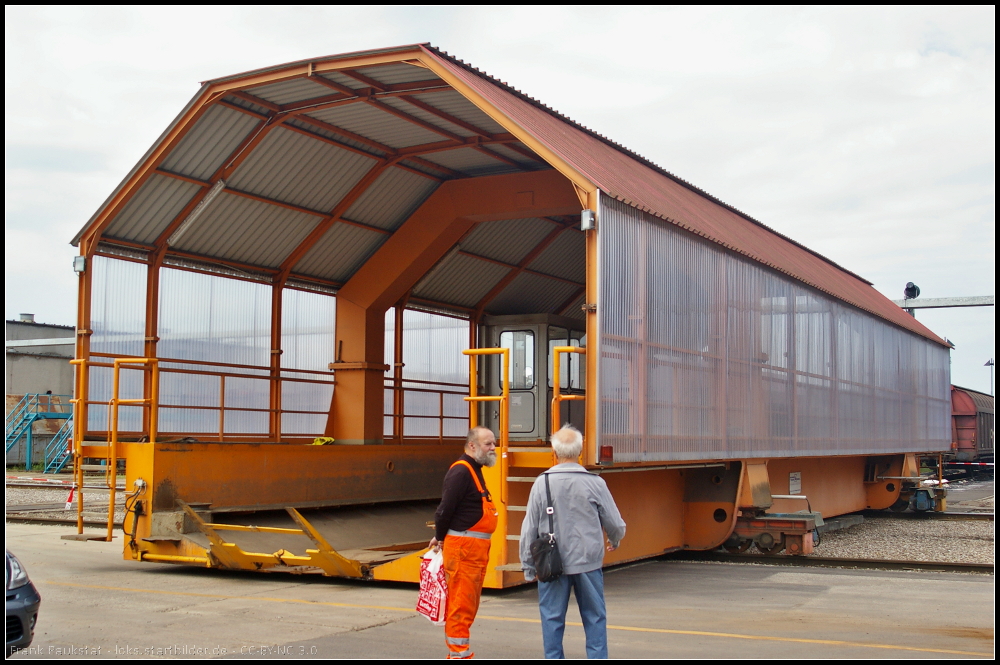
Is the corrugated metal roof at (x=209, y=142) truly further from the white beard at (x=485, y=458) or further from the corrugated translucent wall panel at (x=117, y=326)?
the white beard at (x=485, y=458)

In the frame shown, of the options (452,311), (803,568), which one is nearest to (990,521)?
(803,568)

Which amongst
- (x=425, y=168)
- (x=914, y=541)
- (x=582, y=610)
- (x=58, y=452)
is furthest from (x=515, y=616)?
(x=58, y=452)

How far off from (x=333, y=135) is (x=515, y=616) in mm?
7781

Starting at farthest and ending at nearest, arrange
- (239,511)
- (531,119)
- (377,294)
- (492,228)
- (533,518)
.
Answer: (492,228), (377,294), (239,511), (531,119), (533,518)

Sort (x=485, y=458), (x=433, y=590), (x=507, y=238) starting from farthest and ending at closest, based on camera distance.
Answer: (x=507, y=238) < (x=485, y=458) < (x=433, y=590)

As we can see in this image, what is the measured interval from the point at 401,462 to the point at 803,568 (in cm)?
665

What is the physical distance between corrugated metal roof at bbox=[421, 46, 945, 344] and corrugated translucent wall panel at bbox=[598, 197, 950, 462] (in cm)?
25

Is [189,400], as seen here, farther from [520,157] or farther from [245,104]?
[520,157]

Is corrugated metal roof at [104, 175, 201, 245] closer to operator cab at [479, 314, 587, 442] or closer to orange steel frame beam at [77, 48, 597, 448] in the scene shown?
orange steel frame beam at [77, 48, 597, 448]

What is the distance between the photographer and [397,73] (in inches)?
470

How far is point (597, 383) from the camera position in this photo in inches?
411

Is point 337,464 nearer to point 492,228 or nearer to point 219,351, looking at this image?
A: point 219,351

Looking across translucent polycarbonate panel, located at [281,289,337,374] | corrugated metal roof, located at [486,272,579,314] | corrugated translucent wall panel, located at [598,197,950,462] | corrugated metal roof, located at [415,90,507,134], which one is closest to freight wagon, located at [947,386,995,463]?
corrugated translucent wall panel, located at [598,197,950,462]

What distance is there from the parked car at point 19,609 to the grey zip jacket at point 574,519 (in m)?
3.48
